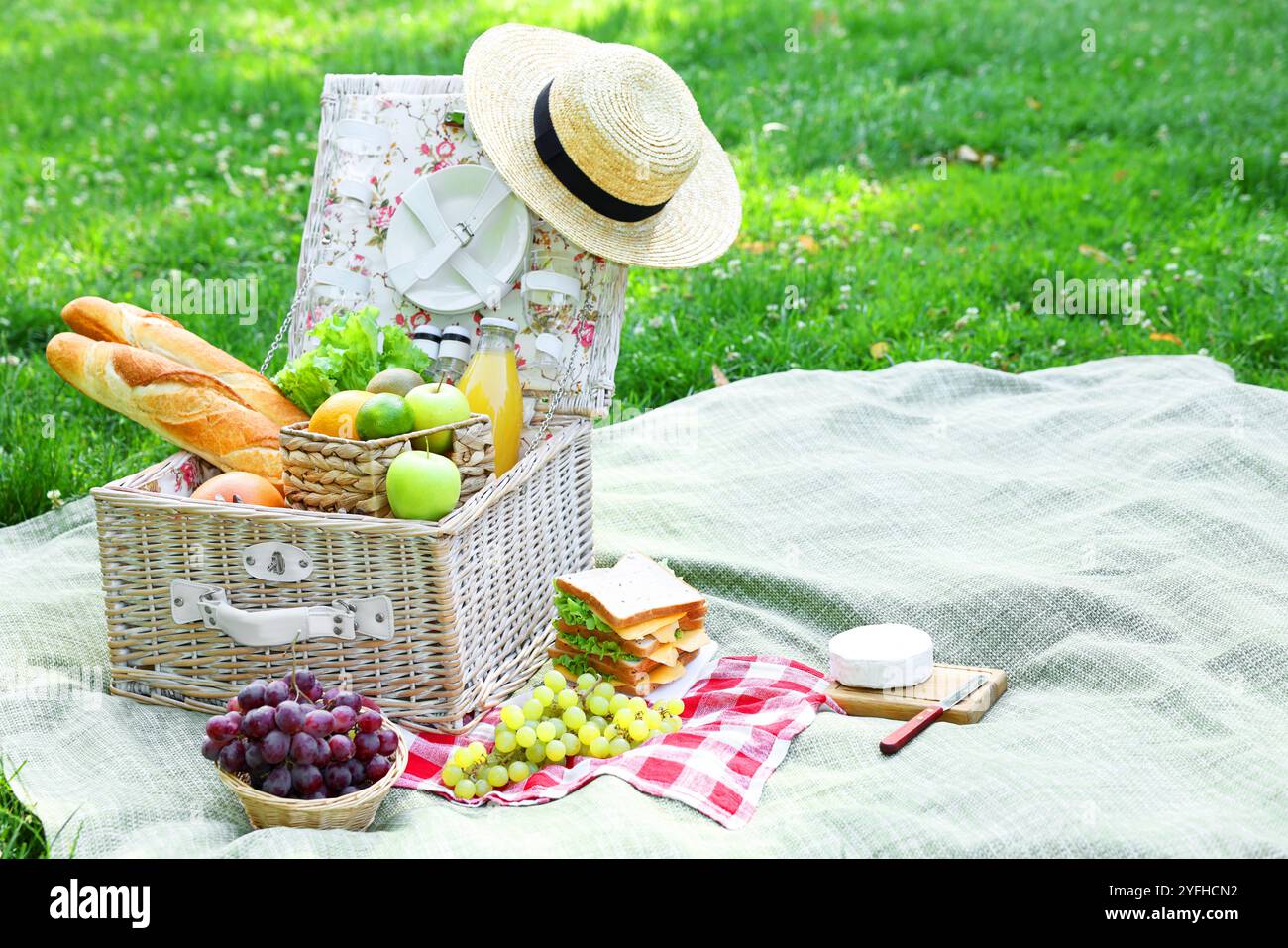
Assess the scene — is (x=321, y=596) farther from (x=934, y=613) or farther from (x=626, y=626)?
(x=934, y=613)

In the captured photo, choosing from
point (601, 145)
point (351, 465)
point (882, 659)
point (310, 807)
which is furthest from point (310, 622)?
point (601, 145)

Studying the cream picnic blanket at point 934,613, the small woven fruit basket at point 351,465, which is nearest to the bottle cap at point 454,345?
the small woven fruit basket at point 351,465

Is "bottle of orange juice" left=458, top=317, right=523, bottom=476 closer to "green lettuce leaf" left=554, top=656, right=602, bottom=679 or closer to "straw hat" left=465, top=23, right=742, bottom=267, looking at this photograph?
"straw hat" left=465, top=23, right=742, bottom=267

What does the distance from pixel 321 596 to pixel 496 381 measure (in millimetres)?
613

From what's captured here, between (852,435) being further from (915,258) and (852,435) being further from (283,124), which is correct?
(283,124)

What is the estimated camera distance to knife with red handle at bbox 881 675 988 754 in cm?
230

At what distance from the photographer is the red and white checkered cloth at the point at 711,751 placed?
2188 mm

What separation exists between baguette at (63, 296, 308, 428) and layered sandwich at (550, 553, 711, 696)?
794 millimetres

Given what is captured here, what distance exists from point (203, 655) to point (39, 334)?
2.71 m

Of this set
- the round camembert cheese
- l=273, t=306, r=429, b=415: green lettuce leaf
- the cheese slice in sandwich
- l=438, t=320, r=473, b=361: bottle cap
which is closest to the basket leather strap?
l=438, t=320, r=473, b=361: bottle cap

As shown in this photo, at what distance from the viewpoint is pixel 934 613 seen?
2.79 metres

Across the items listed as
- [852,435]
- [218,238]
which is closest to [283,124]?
[218,238]

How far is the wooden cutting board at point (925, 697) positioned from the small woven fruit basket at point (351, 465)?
823 millimetres

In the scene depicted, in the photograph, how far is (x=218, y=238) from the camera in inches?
214
